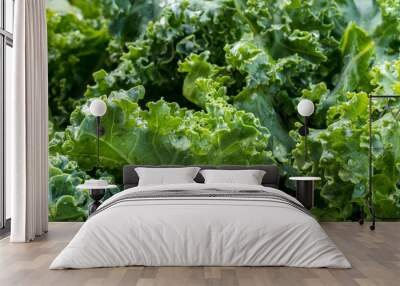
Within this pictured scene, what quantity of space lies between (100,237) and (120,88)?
3.11 m

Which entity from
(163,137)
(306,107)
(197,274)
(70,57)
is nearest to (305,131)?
(306,107)

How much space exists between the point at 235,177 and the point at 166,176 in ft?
2.36

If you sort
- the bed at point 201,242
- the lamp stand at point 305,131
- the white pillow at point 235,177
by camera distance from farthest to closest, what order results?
1. the lamp stand at point 305,131
2. the white pillow at point 235,177
3. the bed at point 201,242

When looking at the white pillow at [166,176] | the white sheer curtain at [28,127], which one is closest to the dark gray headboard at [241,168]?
the white pillow at [166,176]

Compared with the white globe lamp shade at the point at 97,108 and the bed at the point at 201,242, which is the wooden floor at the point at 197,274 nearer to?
the bed at the point at 201,242

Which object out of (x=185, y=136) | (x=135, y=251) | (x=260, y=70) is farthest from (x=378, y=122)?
(x=135, y=251)

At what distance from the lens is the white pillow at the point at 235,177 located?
6.34 meters

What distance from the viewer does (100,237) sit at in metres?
4.41

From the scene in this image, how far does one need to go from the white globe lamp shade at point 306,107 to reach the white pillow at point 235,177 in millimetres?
838

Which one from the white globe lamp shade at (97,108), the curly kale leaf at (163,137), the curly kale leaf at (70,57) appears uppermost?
the curly kale leaf at (70,57)

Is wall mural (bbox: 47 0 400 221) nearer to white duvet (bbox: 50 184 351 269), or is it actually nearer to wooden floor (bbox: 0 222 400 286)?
wooden floor (bbox: 0 222 400 286)

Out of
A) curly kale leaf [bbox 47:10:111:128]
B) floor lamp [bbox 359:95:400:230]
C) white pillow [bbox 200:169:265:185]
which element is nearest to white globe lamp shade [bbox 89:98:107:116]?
curly kale leaf [bbox 47:10:111:128]

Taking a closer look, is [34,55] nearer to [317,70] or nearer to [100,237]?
[100,237]

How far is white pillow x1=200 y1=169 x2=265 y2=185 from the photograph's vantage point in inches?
250
